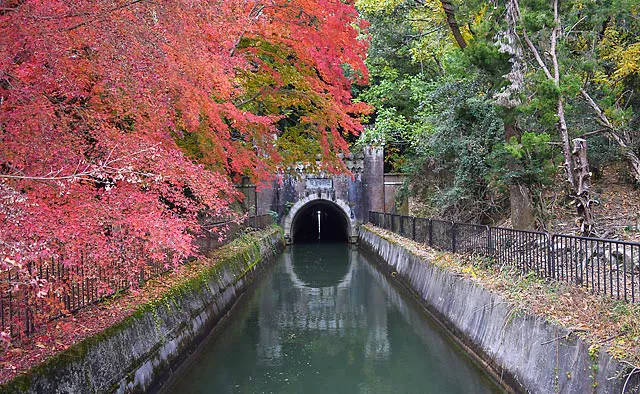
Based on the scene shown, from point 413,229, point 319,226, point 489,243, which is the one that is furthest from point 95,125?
point 319,226

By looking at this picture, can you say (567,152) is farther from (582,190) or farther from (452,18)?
(452,18)

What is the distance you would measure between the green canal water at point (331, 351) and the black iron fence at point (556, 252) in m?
1.67

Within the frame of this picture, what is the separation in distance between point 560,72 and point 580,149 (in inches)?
72.8

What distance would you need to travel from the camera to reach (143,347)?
6.43 meters

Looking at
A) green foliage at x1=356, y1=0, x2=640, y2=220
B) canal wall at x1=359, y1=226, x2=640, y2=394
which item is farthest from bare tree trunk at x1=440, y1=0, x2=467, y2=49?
canal wall at x1=359, y1=226, x2=640, y2=394

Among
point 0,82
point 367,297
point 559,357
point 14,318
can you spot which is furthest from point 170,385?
point 367,297

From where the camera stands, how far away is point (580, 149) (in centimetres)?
876

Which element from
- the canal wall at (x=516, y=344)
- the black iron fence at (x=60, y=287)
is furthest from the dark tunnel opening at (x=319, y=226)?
the black iron fence at (x=60, y=287)

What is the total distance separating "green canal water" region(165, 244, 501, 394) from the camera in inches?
285

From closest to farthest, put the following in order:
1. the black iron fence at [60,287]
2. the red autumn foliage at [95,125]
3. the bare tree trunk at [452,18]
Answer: the black iron fence at [60,287] < the red autumn foliage at [95,125] < the bare tree trunk at [452,18]

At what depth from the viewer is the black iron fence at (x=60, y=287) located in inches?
189

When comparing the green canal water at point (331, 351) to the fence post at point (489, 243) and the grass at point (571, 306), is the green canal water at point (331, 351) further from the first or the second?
the fence post at point (489, 243)

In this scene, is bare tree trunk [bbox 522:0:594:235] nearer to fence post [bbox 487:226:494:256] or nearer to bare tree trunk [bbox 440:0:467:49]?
fence post [bbox 487:226:494:256]

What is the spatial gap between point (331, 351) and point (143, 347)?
3.64m
